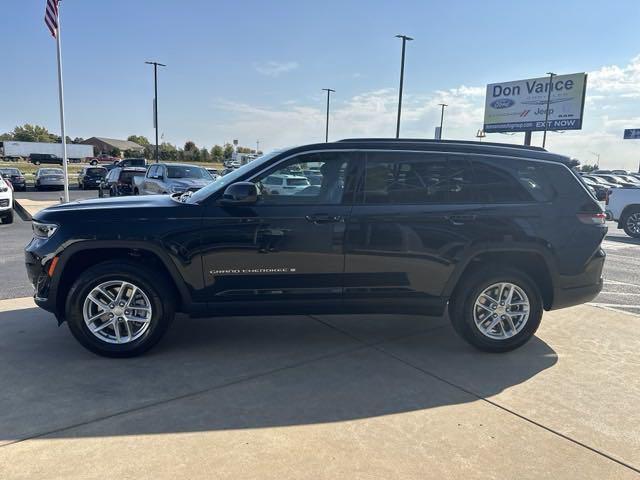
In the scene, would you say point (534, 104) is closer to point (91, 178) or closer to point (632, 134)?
point (632, 134)

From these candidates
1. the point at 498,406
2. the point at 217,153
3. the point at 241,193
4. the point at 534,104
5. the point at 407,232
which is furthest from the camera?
the point at 217,153

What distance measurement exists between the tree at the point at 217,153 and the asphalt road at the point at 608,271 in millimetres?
86021

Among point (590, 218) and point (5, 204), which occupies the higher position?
point (590, 218)

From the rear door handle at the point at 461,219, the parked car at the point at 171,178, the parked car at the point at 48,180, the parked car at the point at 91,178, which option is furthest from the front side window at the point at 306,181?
the parked car at the point at 91,178

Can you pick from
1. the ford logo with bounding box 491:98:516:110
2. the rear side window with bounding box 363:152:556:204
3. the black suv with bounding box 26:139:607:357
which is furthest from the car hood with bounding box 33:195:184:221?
the ford logo with bounding box 491:98:516:110

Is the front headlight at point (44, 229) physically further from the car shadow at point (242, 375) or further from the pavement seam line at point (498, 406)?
the pavement seam line at point (498, 406)

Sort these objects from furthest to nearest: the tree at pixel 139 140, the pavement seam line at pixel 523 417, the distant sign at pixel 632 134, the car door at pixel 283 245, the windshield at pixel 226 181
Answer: the tree at pixel 139 140 < the distant sign at pixel 632 134 < the windshield at pixel 226 181 < the car door at pixel 283 245 < the pavement seam line at pixel 523 417

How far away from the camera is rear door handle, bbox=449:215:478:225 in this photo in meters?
4.17

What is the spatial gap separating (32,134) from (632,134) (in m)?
116

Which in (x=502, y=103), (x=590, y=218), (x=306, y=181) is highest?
(x=502, y=103)

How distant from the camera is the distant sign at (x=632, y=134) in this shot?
57.4 m

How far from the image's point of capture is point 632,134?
58.1 meters

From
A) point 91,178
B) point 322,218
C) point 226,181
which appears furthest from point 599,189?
point 91,178

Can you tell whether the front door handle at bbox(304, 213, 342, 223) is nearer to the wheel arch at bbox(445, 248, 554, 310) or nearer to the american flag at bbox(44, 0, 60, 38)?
the wheel arch at bbox(445, 248, 554, 310)
